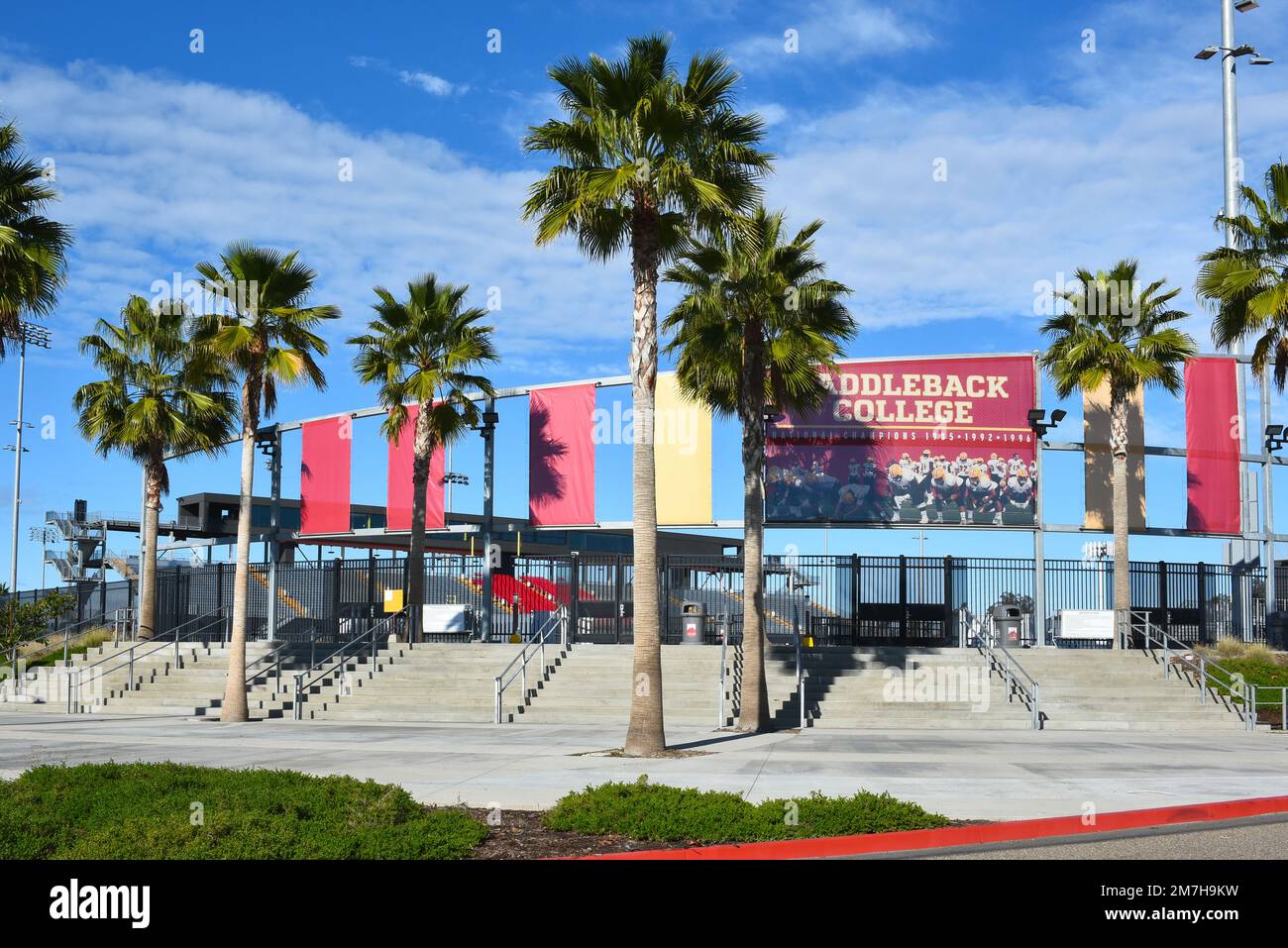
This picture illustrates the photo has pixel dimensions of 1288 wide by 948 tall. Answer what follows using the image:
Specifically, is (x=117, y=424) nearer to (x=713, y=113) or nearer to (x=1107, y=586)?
(x=713, y=113)

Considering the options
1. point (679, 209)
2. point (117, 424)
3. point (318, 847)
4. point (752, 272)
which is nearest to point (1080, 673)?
point (752, 272)

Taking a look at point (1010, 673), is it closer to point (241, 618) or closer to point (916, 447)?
point (916, 447)

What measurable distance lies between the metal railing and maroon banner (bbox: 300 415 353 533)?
20.2 meters

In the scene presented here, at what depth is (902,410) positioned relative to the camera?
106 feet

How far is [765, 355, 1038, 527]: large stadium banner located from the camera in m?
32.0

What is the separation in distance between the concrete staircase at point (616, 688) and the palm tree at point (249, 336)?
19.4 feet

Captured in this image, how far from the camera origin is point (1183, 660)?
89.6ft

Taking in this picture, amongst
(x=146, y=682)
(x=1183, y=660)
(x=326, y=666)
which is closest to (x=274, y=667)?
(x=326, y=666)

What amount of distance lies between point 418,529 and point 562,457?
489cm

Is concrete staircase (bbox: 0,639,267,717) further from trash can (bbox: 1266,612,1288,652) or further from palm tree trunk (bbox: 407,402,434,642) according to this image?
trash can (bbox: 1266,612,1288,652)

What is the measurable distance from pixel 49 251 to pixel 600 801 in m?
15.1

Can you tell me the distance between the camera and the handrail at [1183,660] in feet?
81.8

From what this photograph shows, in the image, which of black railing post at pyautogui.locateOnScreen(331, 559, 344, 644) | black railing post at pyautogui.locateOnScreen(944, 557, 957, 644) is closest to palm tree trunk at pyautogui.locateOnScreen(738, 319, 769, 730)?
black railing post at pyautogui.locateOnScreen(944, 557, 957, 644)

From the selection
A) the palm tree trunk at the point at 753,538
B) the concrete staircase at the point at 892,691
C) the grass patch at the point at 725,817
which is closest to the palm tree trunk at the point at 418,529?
the concrete staircase at the point at 892,691
